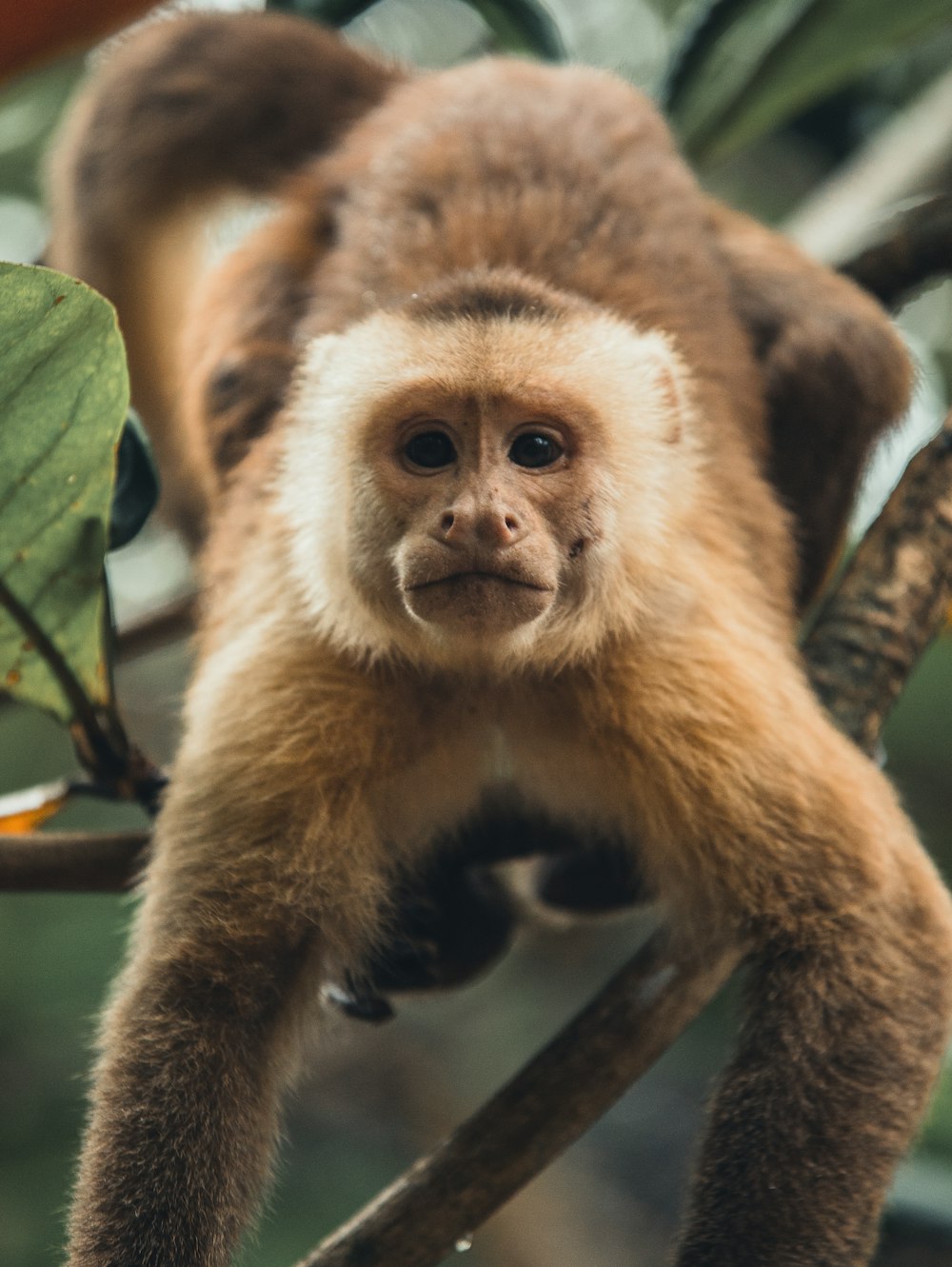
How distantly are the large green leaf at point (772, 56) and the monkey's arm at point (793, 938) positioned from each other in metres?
1.93

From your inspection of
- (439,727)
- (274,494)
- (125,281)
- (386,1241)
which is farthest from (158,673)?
(386,1241)

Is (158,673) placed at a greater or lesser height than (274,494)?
lesser

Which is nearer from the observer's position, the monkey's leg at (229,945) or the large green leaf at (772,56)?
the monkey's leg at (229,945)

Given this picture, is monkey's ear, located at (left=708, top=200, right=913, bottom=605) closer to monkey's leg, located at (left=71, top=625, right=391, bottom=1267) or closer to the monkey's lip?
the monkey's lip

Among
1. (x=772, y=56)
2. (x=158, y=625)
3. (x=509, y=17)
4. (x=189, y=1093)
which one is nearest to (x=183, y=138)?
(x=509, y=17)

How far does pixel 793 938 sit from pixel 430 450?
3.80 ft

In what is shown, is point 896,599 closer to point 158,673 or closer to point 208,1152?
point 208,1152

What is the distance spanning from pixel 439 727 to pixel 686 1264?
1.09 metres

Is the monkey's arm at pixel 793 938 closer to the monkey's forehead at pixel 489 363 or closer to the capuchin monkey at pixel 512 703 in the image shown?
the capuchin monkey at pixel 512 703

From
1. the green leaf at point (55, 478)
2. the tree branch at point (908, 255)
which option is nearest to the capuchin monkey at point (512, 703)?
the green leaf at point (55, 478)

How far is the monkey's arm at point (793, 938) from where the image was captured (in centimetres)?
249

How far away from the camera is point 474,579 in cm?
246

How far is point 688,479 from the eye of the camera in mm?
3014

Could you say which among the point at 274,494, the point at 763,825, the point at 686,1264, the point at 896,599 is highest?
the point at 896,599
